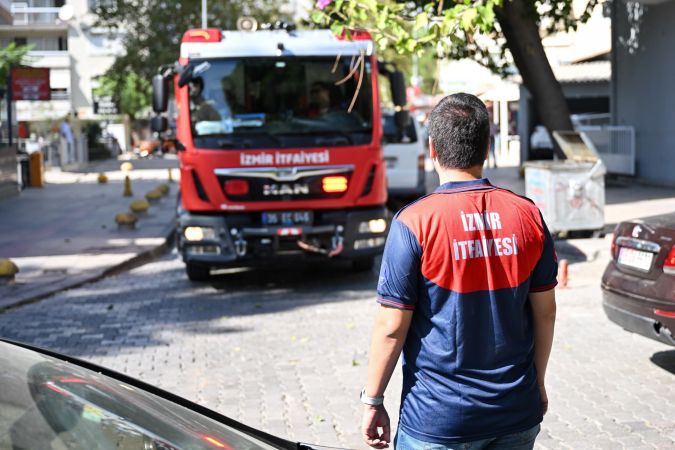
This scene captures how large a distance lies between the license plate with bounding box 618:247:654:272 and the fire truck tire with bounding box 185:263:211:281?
5986mm

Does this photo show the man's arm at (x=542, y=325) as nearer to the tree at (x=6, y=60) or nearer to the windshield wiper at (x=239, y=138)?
the windshield wiper at (x=239, y=138)

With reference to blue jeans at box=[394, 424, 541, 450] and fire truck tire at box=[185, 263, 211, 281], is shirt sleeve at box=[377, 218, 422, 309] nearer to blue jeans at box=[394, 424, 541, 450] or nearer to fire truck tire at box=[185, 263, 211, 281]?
blue jeans at box=[394, 424, 541, 450]

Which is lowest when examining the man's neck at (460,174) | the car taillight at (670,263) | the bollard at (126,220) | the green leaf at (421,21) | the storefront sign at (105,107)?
the bollard at (126,220)

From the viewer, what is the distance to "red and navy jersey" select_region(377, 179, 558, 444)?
3219 mm

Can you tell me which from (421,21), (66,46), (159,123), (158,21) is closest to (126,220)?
(159,123)

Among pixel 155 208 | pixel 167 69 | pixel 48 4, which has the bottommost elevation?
pixel 155 208

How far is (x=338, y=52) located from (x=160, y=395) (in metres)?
9.02

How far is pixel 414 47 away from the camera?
12.1 metres

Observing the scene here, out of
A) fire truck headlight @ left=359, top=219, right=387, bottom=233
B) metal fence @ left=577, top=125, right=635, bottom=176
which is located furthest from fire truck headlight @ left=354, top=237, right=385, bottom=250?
metal fence @ left=577, top=125, right=635, bottom=176

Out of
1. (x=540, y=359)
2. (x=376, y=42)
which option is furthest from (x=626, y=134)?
(x=540, y=359)

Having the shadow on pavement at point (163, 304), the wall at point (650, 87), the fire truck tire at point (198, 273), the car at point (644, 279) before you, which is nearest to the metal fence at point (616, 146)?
the wall at point (650, 87)

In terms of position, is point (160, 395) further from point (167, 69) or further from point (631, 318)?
point (167, 69)

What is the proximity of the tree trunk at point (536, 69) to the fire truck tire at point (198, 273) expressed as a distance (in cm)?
995

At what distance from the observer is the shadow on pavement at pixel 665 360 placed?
778 centimetres
